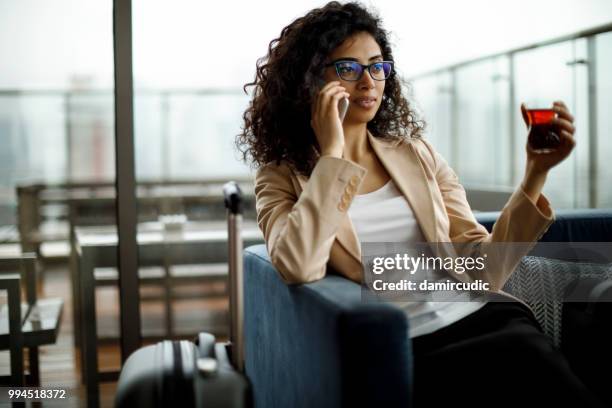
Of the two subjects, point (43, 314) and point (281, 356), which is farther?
point (43, 314)

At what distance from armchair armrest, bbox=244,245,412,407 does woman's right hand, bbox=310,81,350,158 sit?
35 cm

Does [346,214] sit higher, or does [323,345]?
[346,214]

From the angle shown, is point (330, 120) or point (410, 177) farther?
point (410, 177)

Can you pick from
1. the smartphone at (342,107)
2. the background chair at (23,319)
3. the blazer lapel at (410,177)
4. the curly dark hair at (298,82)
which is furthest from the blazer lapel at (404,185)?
the background chair at (23,319)

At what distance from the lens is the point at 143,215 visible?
2.80 m

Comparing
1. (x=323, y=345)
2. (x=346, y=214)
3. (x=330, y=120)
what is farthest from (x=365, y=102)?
(x=323, y=345)

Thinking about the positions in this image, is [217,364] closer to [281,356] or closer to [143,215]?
[281,356]

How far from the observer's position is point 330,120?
6.08 ft

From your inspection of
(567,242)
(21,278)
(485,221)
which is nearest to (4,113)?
(21,278)

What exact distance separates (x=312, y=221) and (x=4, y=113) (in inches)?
58.8

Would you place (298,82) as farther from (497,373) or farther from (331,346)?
(497,373)

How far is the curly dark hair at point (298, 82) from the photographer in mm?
2006

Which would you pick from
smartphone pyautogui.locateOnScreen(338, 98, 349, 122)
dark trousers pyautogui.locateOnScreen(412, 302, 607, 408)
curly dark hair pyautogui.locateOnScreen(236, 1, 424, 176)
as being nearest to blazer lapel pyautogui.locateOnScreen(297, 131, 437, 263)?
curly dark hair pyautogui.locateOnScreen(236, 1, 424, 176)

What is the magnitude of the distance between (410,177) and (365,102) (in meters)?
0.26
